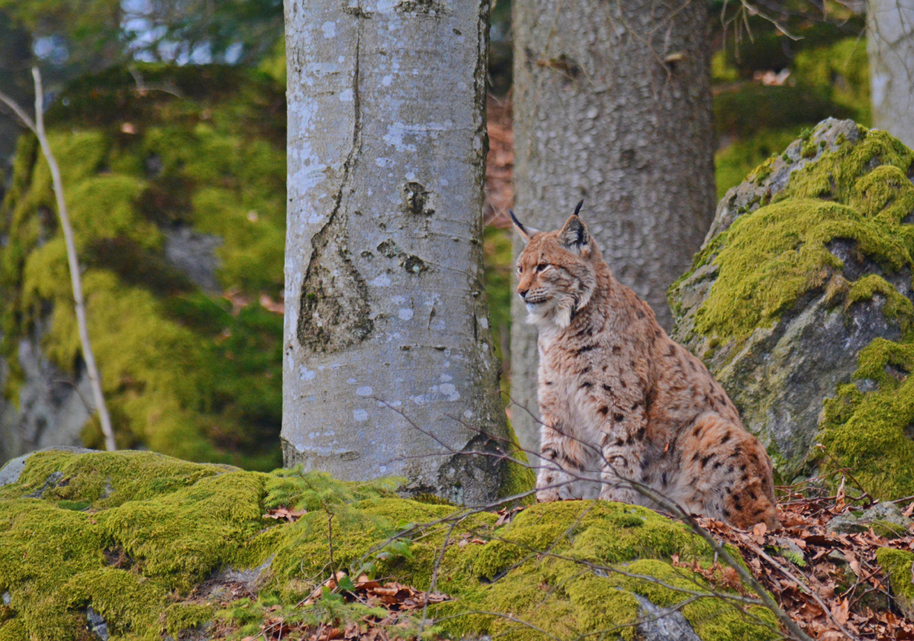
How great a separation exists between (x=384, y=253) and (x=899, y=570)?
278cm

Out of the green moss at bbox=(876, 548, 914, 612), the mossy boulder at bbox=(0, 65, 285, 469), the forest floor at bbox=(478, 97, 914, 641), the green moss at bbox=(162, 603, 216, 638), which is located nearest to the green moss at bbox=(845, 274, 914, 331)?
the forest floor at bbox=(478, 97, 914, 641)

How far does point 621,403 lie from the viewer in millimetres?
4797

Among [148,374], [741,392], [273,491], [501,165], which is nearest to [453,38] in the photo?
[273,491]

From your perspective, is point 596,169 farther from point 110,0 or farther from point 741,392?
point 110,0

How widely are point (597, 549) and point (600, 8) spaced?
6443 millimetres

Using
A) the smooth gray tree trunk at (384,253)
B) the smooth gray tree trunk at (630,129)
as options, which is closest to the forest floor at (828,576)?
the smooth gray tree trunk at (384,253)

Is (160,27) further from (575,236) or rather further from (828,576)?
(828,576)

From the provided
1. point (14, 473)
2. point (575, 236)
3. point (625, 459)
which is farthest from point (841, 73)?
point (14, 473)

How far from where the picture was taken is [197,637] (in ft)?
10.4

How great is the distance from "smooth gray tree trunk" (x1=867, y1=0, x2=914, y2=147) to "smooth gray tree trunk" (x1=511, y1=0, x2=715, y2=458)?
1.93 m

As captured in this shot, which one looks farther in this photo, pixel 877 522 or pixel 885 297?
pixel 885 297

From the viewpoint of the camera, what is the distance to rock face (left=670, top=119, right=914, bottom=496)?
5.19 m

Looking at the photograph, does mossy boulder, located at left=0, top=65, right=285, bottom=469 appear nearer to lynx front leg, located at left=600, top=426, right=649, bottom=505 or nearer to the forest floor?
lynx front leg, located at left=600, top=426, right=649, bottom=505

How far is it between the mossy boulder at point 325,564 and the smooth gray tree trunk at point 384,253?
571mm
